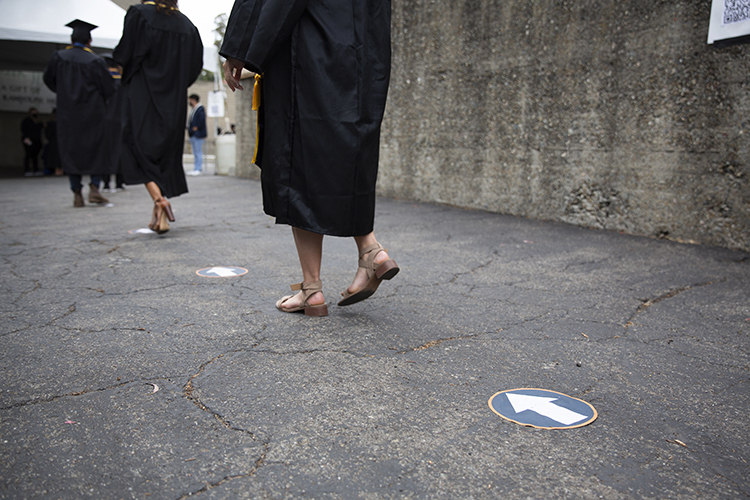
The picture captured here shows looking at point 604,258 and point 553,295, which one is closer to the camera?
point 553,295

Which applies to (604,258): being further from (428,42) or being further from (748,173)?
(428,42)

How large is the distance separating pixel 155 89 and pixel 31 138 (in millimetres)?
11134

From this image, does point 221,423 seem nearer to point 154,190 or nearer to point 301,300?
point 301,300

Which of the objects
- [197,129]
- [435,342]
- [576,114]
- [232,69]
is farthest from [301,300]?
[197,129]

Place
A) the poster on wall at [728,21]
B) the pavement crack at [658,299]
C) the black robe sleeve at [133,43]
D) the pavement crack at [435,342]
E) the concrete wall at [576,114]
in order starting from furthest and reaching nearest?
1. the black robe sleeve at [133,43]
2. the concrete wall at [576,114]
3. the poster on wall at [728,21]
4. the pavement crack at [658,299]
5. the pavement crack at [435,342]

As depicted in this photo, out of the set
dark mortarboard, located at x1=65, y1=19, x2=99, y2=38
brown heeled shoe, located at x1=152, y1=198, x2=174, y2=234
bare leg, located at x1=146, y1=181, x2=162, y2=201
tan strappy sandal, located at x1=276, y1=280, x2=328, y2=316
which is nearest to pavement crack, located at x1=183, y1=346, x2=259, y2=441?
tan strappy sandal, located at x1=276, y1=280, x2=328, y2=316

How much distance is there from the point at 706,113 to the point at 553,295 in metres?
2.32

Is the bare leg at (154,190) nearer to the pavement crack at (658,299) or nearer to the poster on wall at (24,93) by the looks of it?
the pavement crack at (658,299)

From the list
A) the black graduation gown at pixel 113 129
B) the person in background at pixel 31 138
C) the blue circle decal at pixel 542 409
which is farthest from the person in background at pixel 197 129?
the blue circle decal at pixel 542 409

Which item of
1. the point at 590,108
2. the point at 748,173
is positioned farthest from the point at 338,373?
the point at 590,108

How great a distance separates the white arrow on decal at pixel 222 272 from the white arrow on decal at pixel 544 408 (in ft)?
6.46

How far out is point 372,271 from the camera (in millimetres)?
2391

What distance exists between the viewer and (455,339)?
2.24 metres

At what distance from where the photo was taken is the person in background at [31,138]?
1341cm
